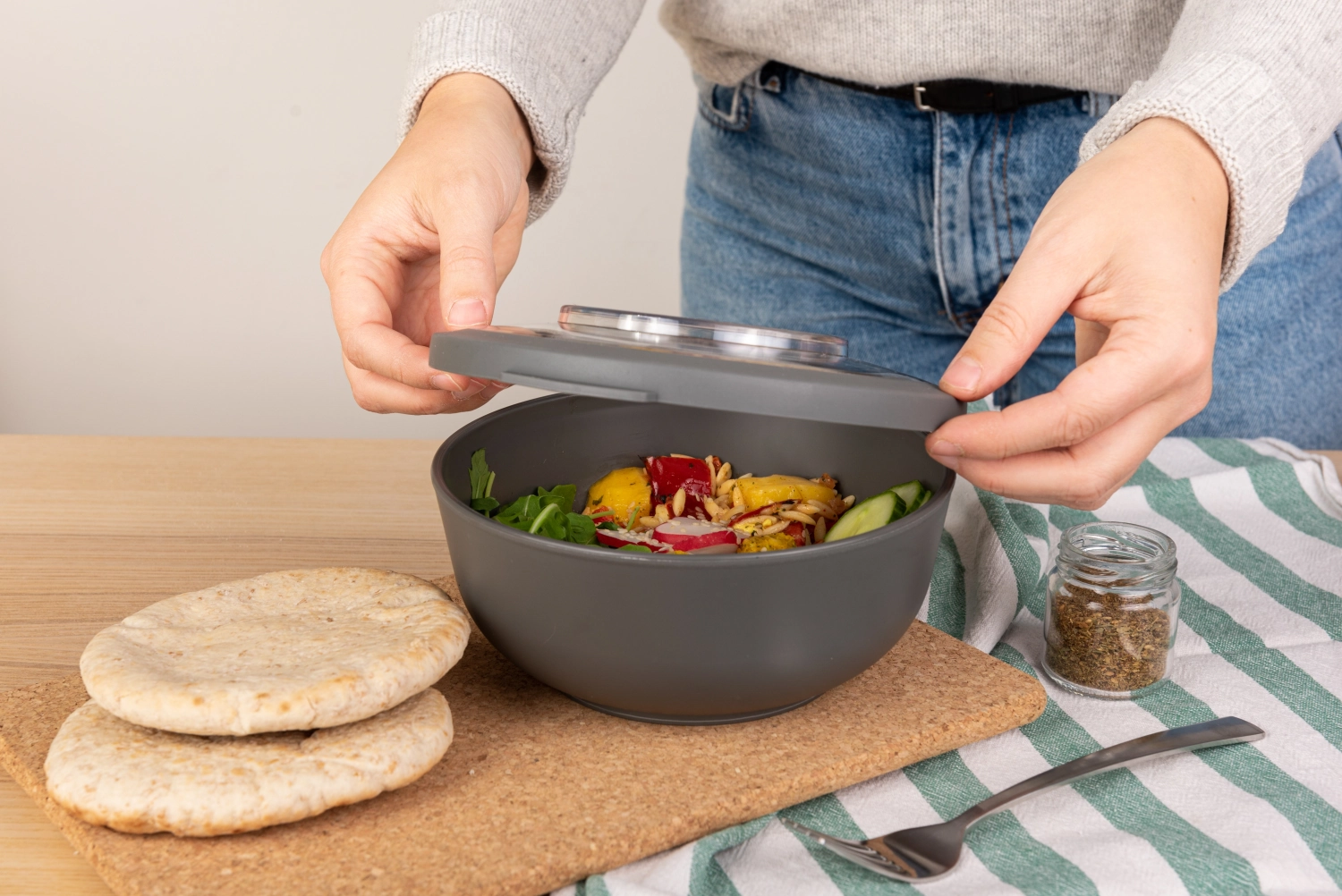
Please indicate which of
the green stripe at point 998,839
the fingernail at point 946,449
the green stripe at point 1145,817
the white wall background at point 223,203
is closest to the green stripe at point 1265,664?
the green stripe at point 1145,817

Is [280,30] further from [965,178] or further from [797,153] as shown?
[965,178]

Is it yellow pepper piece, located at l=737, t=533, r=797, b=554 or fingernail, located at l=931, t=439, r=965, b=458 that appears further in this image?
yellow pepper piece, located at l=737, t=533, r=797, b=554

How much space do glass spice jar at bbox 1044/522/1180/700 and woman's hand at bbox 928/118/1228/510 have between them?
0.58 ft

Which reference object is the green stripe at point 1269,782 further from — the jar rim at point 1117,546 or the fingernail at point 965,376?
the fingernail at point 965,376

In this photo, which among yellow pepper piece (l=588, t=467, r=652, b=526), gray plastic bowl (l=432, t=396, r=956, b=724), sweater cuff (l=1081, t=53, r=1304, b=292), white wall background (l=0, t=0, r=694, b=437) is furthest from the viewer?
white wall background (l=0, t=0, r=694, b=437)

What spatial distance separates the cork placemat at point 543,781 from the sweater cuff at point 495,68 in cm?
67

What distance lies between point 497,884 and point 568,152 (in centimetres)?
98

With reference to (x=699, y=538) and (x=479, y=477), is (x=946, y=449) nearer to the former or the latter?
(x=699, y=538)

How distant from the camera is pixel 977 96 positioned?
159 cm

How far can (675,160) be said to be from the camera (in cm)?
348

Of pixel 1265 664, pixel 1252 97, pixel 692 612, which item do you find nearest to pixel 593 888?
pixel 692 612

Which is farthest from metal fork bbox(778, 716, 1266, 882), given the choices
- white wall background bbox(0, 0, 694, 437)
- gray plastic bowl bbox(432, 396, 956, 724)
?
white wall background bbox(0, 0, 694, 437)

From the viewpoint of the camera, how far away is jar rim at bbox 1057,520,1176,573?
43.5 inches

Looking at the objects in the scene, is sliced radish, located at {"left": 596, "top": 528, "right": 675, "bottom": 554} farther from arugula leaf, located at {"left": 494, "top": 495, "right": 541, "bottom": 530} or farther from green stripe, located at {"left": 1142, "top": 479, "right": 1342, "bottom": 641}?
green stripe, located at {"left": 1142, "top": 479, "right": 1342, "bottom": 641}
